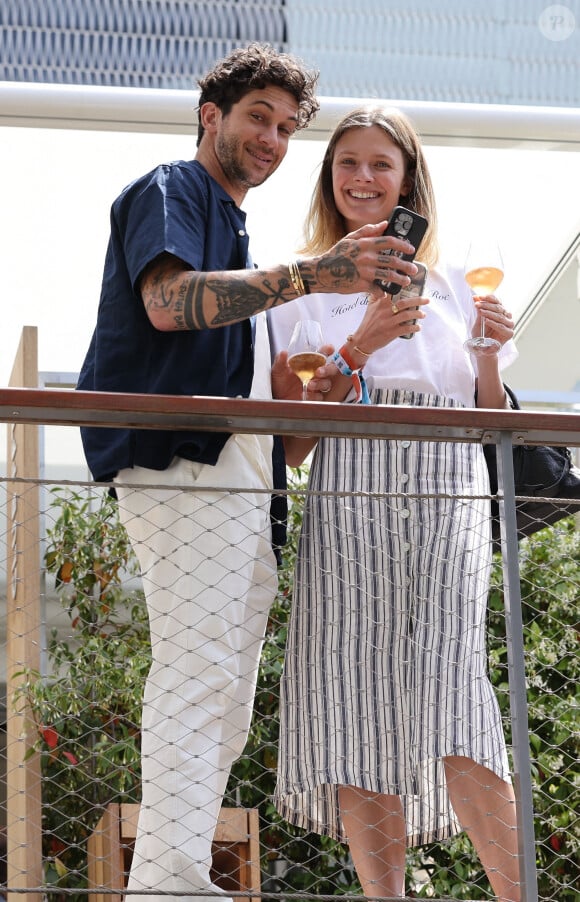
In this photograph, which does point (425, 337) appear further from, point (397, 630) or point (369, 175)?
point (397, 630)

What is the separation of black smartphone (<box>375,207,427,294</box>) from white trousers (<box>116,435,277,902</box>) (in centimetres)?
44

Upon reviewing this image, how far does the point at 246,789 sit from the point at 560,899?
119 centimetres

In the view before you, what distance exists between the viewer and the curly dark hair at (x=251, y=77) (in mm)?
2920

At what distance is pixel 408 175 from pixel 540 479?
2.51 ft

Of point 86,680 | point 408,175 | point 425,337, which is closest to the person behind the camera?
point 425,337

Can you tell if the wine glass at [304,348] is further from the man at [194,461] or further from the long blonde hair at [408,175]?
the long blonde hair at [408,175]

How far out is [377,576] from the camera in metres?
2.84

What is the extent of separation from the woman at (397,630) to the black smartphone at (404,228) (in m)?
0.12

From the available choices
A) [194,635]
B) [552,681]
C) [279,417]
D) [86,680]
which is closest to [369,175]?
[279,417]

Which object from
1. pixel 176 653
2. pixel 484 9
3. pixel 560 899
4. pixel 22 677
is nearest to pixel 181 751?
pixel 176 653

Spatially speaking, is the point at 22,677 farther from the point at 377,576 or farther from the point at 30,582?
the point at 377,576

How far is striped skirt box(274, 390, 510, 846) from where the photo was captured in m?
2.77

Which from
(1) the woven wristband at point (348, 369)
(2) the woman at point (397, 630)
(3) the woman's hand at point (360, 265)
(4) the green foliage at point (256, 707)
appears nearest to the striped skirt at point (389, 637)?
(2) the woman at point (397, 630)

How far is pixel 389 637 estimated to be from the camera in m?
2.82
